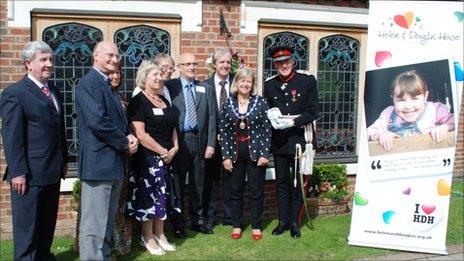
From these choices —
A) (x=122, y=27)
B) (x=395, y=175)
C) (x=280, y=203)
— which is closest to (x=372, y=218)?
(x=395, y=175)

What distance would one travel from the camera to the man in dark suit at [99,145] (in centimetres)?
386

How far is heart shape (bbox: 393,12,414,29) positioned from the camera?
471 centimetres

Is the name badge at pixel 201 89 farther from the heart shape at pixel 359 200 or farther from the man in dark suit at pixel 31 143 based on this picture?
the heart shape at pixel 359 200

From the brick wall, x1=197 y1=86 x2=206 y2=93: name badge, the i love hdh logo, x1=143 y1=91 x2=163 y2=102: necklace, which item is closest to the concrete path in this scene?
the i love hdh logo

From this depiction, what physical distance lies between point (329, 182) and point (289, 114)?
158 cm

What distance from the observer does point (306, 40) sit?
20.6 ft

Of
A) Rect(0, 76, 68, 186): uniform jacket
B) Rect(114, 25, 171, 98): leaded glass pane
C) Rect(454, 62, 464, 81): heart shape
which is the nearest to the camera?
Rect(0, 76, 68, 186): uniform jacket

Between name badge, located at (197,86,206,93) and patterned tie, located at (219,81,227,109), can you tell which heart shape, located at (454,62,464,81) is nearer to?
patterned tie, located at (219,81,227,109)

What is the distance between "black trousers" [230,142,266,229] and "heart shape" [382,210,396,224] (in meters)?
1.25

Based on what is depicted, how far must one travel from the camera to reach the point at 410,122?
4762mm

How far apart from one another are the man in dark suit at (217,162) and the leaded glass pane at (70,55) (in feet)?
4.55

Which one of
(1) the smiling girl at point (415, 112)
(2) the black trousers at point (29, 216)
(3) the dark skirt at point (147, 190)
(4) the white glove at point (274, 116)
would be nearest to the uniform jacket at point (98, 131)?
(2) the black trousers at point (29, 216)

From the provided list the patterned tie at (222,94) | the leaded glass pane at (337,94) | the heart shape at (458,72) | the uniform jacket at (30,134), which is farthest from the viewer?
the leaded glass pane at (337,94)

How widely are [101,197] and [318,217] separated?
2978mm
